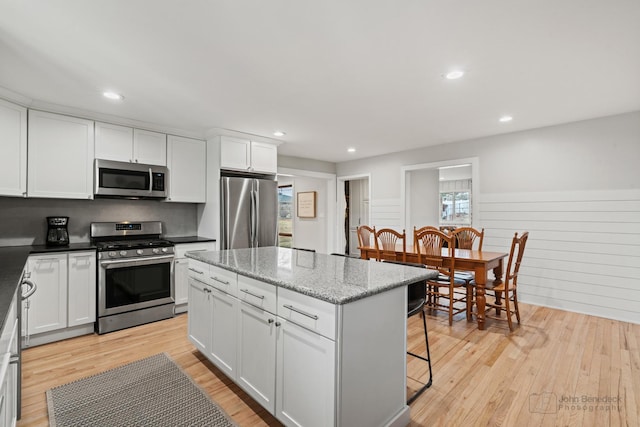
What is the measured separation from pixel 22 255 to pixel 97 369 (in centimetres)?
113

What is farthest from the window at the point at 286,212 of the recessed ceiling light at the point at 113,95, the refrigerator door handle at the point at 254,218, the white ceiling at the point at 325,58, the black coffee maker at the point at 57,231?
the recessed ceiling light at the point at 113,95

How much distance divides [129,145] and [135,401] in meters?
2.81

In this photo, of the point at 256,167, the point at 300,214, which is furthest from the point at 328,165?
the point at 256,167

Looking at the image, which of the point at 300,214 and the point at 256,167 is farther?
the point at 300,214

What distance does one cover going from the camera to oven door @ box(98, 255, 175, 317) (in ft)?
10.6

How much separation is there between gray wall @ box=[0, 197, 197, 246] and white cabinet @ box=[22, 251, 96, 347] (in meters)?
0.62

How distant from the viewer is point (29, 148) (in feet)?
10.0

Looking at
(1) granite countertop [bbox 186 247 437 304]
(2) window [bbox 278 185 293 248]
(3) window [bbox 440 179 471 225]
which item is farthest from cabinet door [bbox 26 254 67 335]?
(3) window [bbox 440 179 471 225]

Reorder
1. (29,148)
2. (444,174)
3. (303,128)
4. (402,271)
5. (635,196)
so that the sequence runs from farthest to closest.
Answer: (444,174)
(303,128)
(635,196)
(29,148)
(402,271)

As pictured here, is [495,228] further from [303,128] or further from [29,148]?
[29,148]

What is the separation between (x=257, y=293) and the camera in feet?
6.17

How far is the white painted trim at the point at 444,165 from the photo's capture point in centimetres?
462

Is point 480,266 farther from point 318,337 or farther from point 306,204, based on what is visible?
point 306,204

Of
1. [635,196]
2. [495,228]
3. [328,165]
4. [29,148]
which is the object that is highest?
[328,165]
